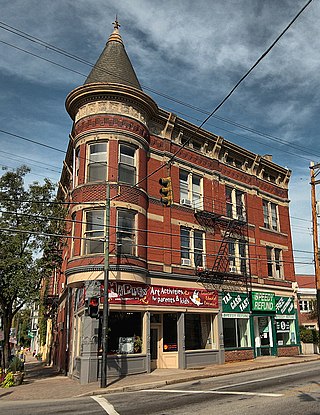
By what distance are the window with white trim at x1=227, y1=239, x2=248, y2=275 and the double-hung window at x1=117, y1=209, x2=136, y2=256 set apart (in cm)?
850

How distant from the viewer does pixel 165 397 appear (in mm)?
12859

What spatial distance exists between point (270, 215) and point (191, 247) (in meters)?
10.0

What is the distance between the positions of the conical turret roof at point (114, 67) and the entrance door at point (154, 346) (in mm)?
13788

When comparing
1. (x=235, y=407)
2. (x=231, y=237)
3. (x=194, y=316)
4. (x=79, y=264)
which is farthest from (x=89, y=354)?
(x=231, y=237)

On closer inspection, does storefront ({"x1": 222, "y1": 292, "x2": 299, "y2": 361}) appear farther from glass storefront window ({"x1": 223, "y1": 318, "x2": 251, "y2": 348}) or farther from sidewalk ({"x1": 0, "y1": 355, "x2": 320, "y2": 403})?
sidewalk ({"x1": 0, "y1": 355, "x2": 320, "y2": 403})

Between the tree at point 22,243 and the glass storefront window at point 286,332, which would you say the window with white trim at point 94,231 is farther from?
the glass storefront window at point 286,332

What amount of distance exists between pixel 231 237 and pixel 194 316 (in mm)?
6246

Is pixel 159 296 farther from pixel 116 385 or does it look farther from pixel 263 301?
pixel 263 301

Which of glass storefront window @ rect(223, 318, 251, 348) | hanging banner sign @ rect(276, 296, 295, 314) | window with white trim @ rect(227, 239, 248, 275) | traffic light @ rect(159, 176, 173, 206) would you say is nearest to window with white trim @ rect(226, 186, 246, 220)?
window with white trim @ rect(227, 239, 248, 275)

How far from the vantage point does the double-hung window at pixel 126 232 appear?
19953mm

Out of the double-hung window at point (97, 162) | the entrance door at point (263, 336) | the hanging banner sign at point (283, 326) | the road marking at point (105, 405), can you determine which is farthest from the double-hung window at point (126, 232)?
the hanging banner sign at point (283, 326)

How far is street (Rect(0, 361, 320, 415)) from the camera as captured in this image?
10.0m

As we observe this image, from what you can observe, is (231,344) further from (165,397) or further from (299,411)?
(299,411)

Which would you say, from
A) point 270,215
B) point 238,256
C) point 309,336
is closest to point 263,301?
point 238,256
